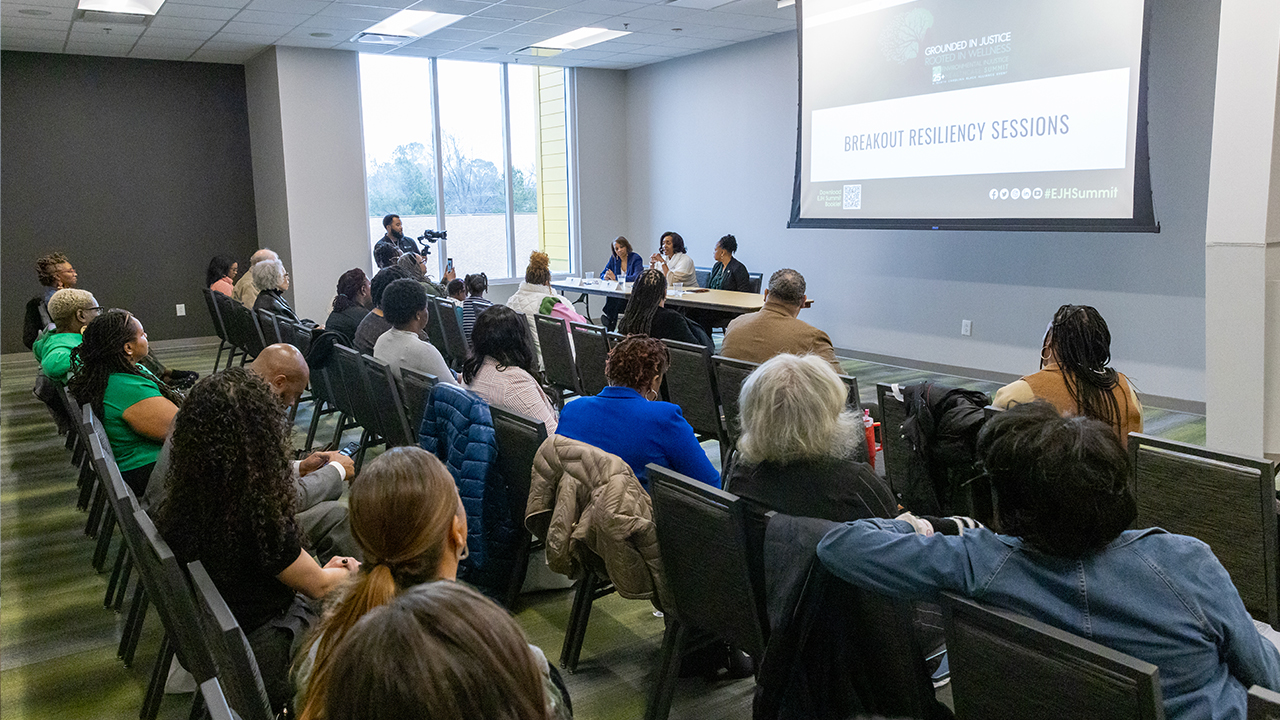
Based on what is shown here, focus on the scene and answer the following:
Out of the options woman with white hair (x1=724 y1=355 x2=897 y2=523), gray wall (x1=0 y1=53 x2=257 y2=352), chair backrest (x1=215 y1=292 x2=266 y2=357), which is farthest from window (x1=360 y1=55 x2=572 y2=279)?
woman with white hair (x1=724 y1=355 x2=897 y2=523)

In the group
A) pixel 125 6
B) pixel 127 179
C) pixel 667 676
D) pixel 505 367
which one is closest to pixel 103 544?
pixel 505 367

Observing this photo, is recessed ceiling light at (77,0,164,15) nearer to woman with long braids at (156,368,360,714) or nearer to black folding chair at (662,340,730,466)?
black folding chair at (662,340,730,466)

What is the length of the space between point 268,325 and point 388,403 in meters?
2.53

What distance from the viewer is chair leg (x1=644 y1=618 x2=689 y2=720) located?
2295 mm

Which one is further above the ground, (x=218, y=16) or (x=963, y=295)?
(x=218, y=16)

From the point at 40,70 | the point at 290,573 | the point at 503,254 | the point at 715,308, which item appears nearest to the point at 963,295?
the point at 715,308

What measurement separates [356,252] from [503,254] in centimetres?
205

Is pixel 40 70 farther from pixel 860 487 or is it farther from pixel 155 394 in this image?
pixel 860 487

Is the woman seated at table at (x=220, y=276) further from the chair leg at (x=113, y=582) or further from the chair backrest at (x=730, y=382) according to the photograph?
the chair backrest at (x=730, y=382)

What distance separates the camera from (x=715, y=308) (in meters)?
7.29

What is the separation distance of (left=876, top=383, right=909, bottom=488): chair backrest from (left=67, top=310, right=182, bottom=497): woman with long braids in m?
2.58

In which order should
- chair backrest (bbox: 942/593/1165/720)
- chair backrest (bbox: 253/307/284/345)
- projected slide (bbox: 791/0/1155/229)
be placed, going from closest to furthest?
chair backrest (bbox: 942/593/1165/720) < chair backrest (bbox: 253/307/284/345) < projected slide (bbox: 791/0/1155/229)

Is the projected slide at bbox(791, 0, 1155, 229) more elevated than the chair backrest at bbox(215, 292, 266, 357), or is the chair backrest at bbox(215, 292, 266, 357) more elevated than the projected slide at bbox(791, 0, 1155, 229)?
the projected slide at bbox(791, 0, 1155, 229)

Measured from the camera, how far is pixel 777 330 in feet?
14.1
